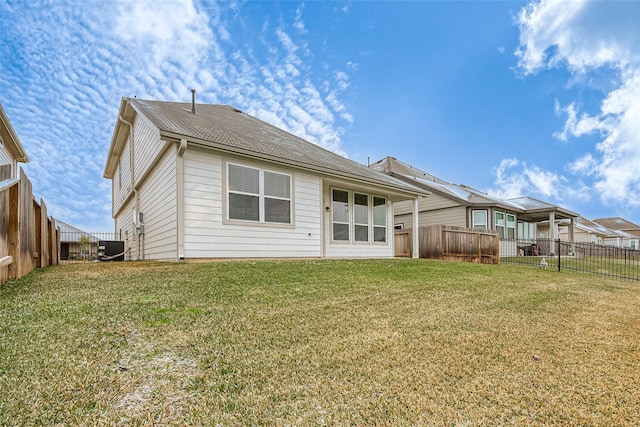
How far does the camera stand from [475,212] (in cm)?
1739

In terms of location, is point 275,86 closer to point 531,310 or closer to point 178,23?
point 178,23

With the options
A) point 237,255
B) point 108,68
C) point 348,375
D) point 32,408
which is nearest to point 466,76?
point 237,255

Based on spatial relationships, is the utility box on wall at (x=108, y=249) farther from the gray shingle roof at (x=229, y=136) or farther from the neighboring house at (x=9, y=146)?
the gray shingle roof at (x=229, y=136)

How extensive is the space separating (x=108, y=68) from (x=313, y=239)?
978 cm

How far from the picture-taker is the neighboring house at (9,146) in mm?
9419

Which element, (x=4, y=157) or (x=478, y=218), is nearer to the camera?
(x=4, y=157)

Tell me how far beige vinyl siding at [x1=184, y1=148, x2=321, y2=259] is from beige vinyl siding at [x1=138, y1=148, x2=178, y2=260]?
386 mm

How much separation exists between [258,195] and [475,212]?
44.6ft

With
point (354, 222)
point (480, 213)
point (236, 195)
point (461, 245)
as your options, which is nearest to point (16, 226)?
point (236, 195)

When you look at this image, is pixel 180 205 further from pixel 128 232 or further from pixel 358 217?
pixel 128 232

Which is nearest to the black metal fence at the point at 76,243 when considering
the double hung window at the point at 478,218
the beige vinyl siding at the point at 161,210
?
the beige vinyl siding at the point at 161,210

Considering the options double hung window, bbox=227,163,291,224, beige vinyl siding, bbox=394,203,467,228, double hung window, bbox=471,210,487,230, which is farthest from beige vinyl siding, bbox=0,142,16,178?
double hung window, bbox=471,210,487,230

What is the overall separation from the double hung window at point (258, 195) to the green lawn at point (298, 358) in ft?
12.0

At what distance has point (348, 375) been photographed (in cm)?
225
